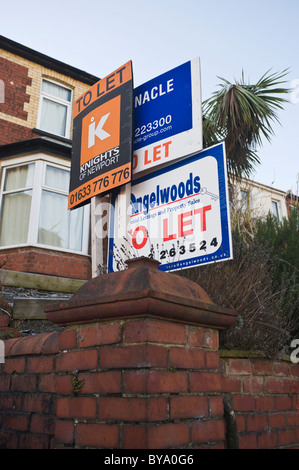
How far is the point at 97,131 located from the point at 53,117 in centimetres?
811

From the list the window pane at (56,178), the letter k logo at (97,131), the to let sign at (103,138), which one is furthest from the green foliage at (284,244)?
the window pane at (56,178)

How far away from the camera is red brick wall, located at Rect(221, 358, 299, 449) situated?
2254 mm

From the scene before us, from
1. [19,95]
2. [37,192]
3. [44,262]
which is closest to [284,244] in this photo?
[44,262]

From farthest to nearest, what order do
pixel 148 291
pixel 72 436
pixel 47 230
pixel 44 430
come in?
pixel 47 230 → pixel 44 430 → pixel 72 436 → pixel 148 291

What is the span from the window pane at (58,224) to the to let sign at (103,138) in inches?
217

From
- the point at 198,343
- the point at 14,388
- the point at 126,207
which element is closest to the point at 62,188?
the point at 126,207

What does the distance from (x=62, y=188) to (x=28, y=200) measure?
2.75 ft

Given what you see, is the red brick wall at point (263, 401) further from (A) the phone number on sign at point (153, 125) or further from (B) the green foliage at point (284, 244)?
(A) the phone number on sign at point (153, 125)

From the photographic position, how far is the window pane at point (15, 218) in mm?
9414

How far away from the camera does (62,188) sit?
983 centimetres

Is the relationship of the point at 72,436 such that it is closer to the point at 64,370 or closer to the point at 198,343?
the point at 64,370

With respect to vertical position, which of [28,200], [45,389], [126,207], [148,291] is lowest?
[45,389]

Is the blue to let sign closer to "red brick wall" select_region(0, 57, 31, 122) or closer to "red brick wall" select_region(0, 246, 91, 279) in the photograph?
"red brick wall" select_region(0, 246, 91, 279)

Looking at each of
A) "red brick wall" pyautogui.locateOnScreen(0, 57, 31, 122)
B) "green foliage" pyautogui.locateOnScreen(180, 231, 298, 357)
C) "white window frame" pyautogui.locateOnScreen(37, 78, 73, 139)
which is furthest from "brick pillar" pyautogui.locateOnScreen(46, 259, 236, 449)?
"white window frame" pyautogui.locateOnScreen(37, 78, 73, 139)
